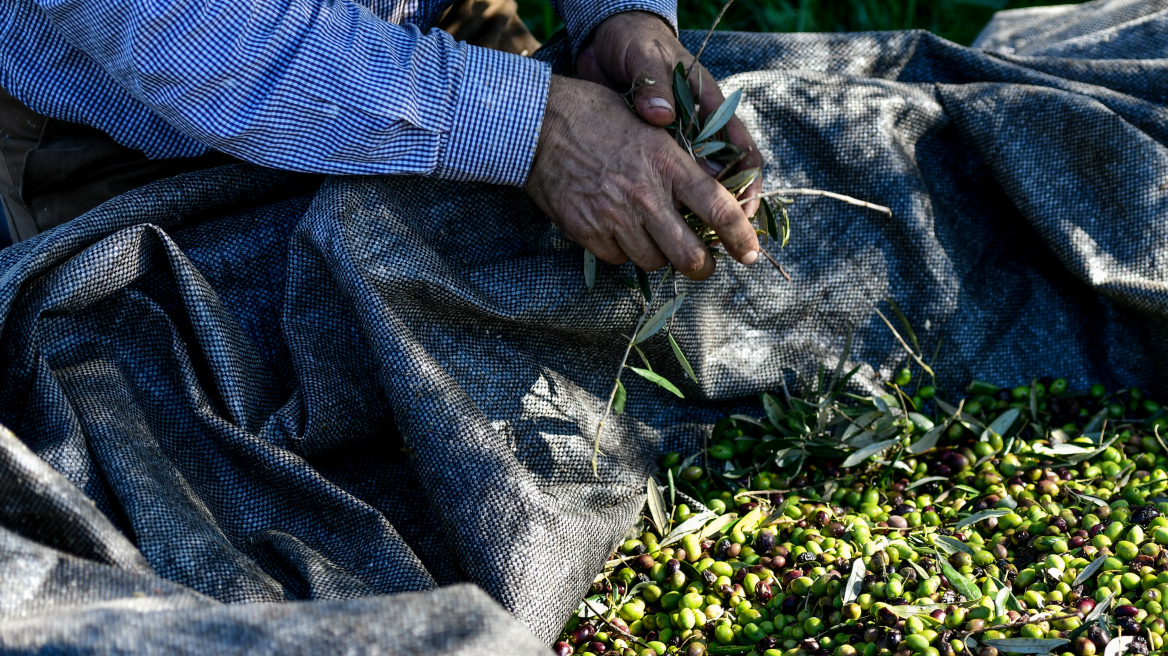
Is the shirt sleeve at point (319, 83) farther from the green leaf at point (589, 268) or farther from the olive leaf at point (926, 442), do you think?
the olive leaf at point (926, 442)

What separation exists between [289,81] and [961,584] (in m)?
1.36

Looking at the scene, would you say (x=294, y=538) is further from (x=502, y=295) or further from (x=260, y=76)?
(x=260, y=76)

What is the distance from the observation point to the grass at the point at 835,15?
3844mm

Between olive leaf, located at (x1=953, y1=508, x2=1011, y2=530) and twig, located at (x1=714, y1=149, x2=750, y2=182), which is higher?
twig, located at (x1=714, y1=149, x2=750, y2=182)

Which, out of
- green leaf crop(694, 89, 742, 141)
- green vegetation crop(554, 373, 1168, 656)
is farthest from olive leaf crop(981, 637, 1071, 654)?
green leaf crop(694, 89, 742, 141)

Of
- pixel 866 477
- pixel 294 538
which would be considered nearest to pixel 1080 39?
pixel 866 477

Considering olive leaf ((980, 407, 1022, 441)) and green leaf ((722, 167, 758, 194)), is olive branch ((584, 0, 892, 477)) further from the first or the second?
olive leaf ((980, 407, 1022, 441))

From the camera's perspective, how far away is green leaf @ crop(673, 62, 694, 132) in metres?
1.75

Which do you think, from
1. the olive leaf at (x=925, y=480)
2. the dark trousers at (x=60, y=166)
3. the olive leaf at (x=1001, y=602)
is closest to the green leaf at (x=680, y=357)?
the olive leaf at (x=925, y=480)

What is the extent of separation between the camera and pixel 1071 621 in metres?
1.44

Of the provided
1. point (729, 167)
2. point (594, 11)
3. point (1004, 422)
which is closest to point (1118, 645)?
point (1004, 422)

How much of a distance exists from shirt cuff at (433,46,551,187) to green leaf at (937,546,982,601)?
99 cm

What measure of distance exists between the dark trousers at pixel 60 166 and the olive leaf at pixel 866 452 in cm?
140

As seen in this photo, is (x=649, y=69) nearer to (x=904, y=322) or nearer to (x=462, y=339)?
(x=462, y=339)
